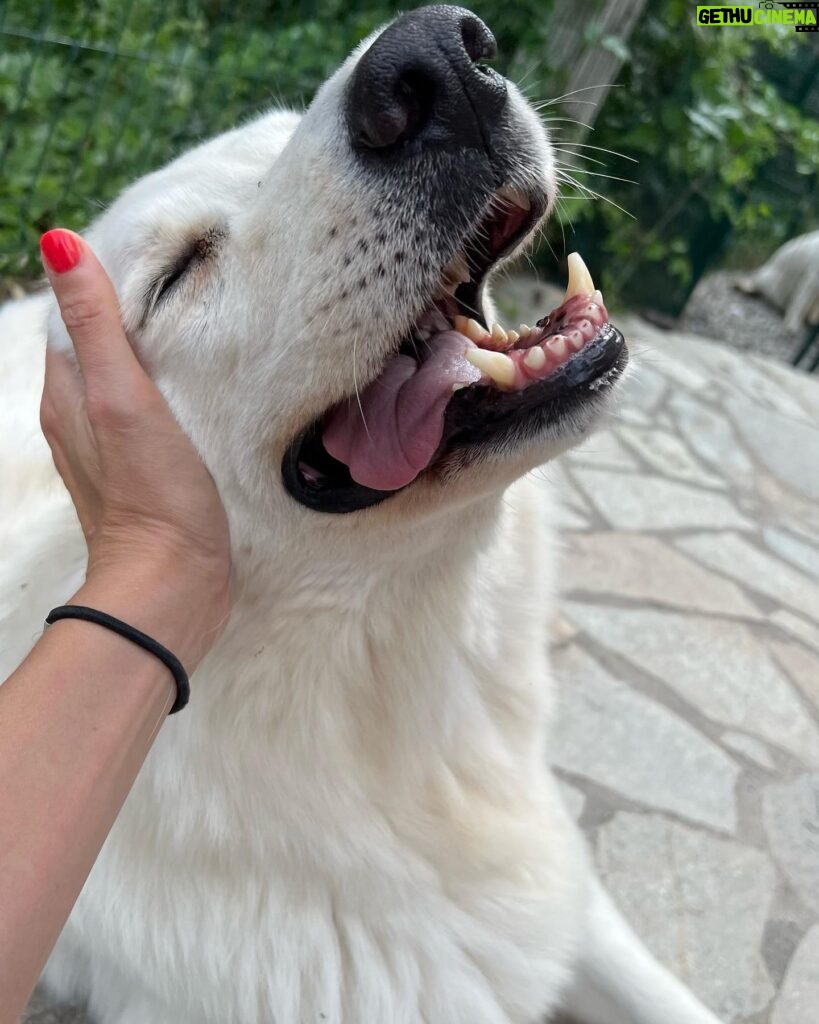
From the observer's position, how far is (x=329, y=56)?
15.6 ft

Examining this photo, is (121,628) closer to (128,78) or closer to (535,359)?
(535,359)

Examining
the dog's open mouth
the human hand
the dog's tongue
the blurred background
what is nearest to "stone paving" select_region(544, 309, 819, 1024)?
the dog's open mouth

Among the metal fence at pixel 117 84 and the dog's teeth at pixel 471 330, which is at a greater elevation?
the dog's teeth at pixel 471 330

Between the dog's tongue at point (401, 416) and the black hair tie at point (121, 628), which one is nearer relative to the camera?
the black hair tie at point (121, 628)

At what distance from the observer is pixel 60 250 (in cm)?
144

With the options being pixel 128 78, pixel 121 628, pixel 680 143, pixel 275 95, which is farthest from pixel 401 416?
pixel 680 143

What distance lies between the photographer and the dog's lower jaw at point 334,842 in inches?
60.9

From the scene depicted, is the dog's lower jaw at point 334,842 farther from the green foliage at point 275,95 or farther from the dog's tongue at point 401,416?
the green foliage at point 275,95

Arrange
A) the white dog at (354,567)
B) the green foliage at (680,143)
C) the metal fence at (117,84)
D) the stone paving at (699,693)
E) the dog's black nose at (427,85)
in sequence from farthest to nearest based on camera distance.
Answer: the green foliage at (680,143), the metal fence at (117,84), the stone paving at (699,693), the white dog at (354,567), the dog's black nose at (427,85)

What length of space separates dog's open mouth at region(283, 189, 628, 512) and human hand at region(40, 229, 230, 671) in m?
0.19

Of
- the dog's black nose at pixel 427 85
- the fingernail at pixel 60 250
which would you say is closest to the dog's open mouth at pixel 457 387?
the dog's black nose at pixel 427 85

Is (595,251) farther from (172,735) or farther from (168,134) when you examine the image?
(172,735)

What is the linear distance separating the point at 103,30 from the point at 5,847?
4326mm

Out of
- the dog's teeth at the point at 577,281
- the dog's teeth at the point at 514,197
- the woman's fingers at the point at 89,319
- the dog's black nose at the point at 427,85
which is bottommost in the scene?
the woman's fingers at the point at 89,319
